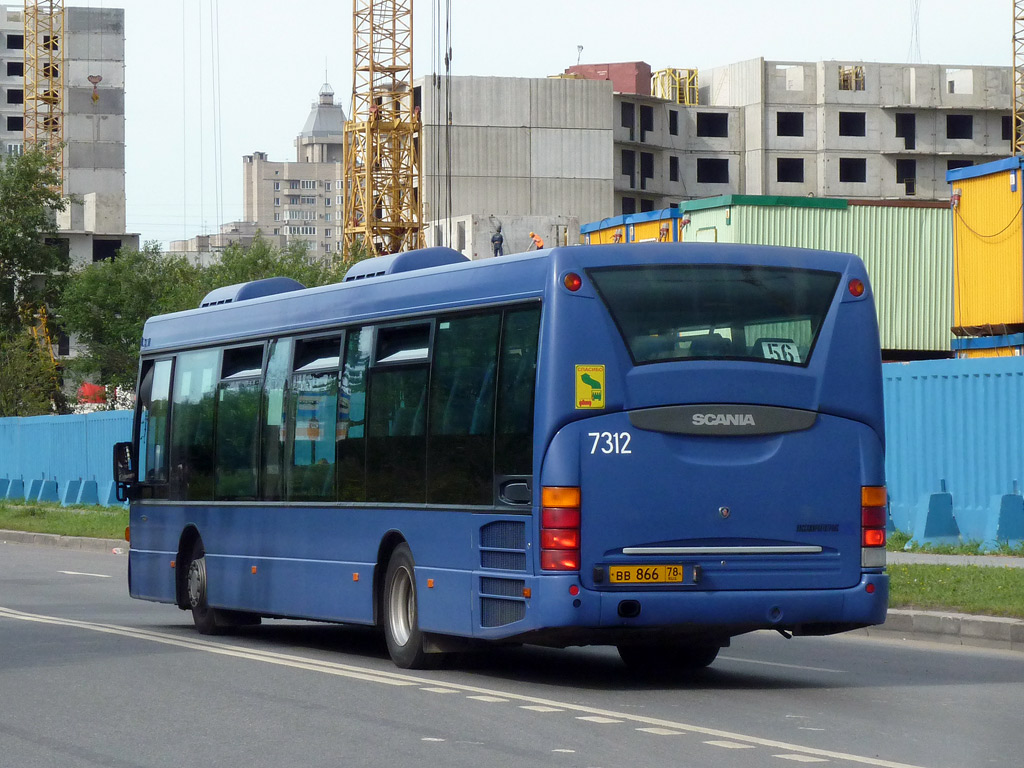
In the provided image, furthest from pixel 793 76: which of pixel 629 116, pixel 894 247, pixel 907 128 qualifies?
pixel 894 247

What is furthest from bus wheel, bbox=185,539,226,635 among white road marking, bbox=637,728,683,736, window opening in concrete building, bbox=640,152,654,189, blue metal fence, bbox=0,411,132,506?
window opening in concrete building, bbox=640,152,654,189

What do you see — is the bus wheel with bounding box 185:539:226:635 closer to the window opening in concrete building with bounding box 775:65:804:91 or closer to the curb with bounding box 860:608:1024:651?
the curb with bounding box 860:608:1024:651

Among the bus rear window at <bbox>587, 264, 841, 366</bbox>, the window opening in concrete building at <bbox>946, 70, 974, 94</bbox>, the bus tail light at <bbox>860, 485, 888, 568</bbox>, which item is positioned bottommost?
the bus tail light at <bbox>860, 485, 888, 568</bbox>

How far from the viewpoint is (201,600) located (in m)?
15.6

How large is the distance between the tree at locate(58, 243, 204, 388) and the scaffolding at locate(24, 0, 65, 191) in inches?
1619

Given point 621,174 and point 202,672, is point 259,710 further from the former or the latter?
point 621,174

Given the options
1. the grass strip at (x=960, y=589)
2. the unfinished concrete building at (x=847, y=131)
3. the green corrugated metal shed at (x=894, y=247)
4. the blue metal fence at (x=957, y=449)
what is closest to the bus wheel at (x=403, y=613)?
the grass strip at (x=960, y=589)

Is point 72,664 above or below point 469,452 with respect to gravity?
below

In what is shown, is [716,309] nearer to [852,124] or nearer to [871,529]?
[871,529]

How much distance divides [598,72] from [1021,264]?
8171cm

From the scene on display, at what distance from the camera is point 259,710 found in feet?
32.4

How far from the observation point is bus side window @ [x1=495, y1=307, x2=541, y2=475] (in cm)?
1073

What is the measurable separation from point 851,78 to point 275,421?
108907 mm

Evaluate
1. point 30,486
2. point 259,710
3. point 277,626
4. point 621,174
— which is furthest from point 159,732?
point 621,174
